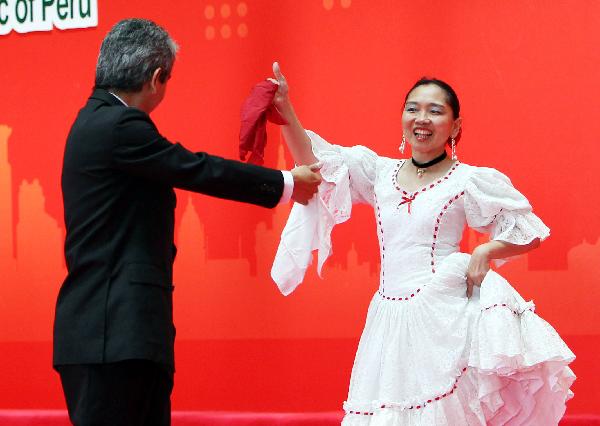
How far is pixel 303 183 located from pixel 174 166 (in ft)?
1.43

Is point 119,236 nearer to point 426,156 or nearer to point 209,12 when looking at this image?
point 426,156

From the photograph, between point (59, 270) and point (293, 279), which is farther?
point (59, 270)

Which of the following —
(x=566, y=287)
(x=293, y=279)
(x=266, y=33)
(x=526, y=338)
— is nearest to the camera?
(x=526, y=338)

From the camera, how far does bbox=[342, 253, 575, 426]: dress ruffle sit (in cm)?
279

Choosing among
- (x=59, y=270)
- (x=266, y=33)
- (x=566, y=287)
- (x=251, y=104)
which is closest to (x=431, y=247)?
(x=251, y=104)

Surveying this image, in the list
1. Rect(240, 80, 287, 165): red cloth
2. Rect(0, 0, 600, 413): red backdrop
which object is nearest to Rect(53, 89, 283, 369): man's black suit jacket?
Rect(240, 80, 287, 165): red cloth

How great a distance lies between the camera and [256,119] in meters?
2.93

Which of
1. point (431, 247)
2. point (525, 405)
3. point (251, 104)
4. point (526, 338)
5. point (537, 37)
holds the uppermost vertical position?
point (537, 37)

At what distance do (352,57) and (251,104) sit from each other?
56.1 inches

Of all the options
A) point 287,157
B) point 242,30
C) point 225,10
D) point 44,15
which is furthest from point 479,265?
point 44,15

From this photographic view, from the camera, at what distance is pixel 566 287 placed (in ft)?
13.3

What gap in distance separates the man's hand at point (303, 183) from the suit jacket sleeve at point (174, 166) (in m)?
0.16

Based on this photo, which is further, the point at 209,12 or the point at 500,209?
the point at 209,12

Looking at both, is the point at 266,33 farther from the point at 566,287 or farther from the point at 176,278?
the point at 566,287
